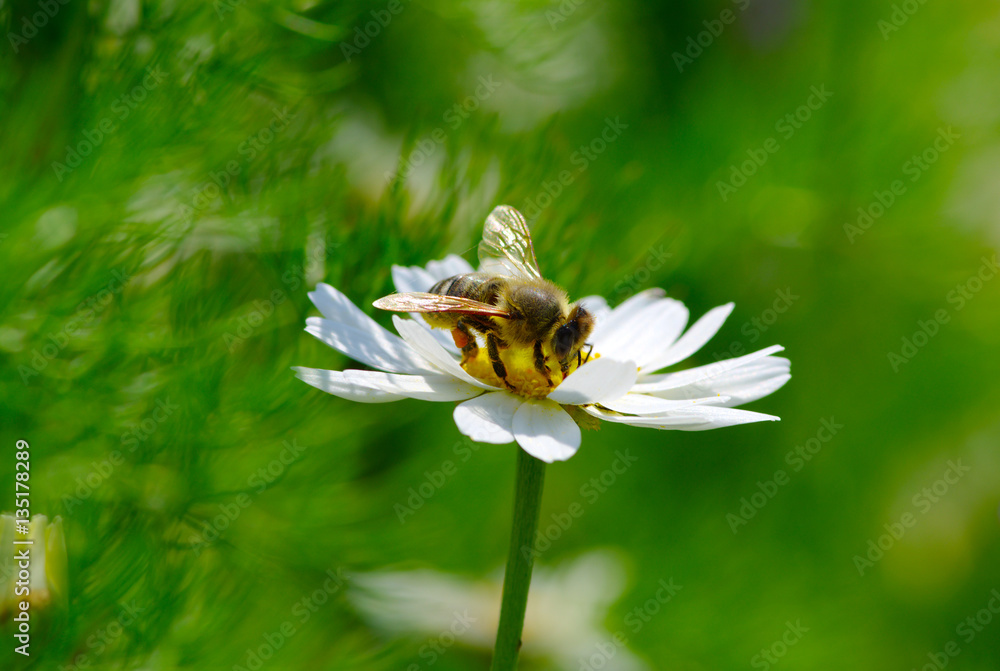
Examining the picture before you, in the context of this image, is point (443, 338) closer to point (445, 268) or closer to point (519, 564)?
point (445, 268)

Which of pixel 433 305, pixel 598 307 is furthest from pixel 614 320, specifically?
pixel 433 305

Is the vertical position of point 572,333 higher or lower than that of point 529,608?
higher

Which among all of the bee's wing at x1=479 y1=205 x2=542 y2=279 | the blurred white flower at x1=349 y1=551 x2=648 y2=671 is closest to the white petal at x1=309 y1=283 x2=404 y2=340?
the bee's wing at x1=479 y1=205 x2=542 y2=279

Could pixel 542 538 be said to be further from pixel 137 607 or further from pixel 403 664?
pixel 137 607

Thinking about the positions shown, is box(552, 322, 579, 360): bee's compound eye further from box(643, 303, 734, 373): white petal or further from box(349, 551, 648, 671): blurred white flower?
box(349, 551, 648, 671): blurred white flower

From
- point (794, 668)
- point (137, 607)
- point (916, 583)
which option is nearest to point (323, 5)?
point (137, 607)

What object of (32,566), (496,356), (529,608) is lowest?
(529,608)
